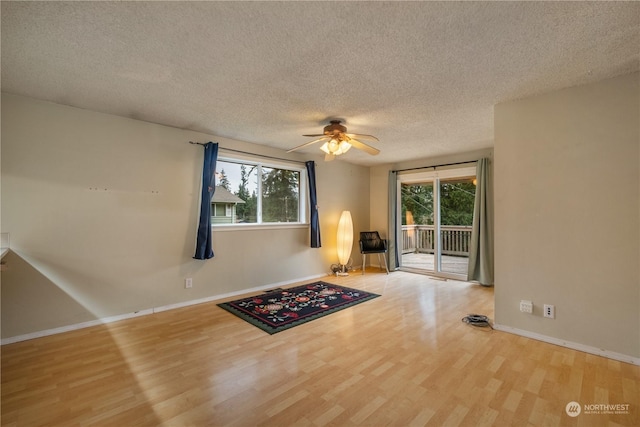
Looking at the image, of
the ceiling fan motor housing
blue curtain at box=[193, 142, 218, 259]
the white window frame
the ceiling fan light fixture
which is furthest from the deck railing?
blue curtain at box=[193, 142, 218, 259]

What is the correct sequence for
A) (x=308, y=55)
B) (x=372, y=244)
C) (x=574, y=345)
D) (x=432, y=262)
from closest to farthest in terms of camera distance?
(x=308, y=55) < (x=574, y=345) < (x=372, y=244) < (x=432, y=262)

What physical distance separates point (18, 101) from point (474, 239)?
6.04 m

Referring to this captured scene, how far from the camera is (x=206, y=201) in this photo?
12.0 ft

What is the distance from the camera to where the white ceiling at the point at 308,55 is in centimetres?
155

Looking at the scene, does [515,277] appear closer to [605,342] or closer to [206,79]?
[605,342]

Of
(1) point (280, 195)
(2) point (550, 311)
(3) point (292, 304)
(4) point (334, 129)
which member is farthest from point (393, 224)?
(2) point (550, 311)

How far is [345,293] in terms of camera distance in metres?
4.09

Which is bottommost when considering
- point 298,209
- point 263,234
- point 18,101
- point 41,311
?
point 41,311

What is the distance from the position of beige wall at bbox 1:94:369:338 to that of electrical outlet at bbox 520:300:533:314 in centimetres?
342

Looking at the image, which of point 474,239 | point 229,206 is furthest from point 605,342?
point 229,206

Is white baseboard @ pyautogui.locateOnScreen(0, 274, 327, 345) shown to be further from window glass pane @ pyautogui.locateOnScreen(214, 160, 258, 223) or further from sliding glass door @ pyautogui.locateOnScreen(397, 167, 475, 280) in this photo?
sliding glass door @ pyautogui.locateOnScreen(397, 167, 475, 280)
